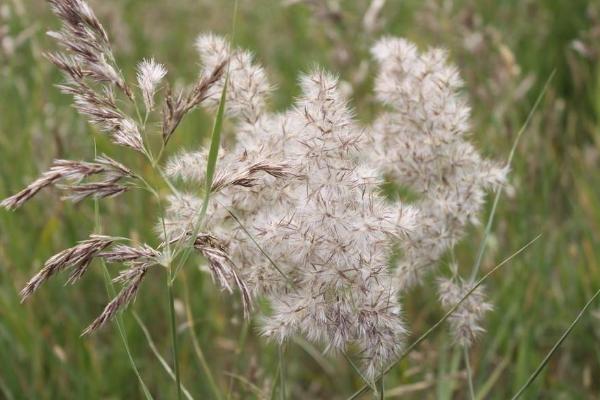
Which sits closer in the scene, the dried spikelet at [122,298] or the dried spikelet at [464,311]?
the dried spikelet at [122,298]

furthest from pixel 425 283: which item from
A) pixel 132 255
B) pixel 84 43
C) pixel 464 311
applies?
pixel 84 43

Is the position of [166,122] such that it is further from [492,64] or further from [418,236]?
[492,64]

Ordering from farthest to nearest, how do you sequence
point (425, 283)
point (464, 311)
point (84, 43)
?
point (425, 283)
point (464, 311)
point (84, 43)

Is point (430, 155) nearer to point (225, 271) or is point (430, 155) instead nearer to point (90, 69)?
point (225, 271)

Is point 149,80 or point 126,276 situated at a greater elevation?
point 149,80

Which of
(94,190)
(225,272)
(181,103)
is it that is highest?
(181,103)

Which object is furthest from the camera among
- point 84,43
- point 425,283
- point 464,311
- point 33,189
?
point 425,283

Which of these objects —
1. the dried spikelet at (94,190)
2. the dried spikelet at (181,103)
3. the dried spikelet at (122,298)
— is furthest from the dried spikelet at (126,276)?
the dried spikelet at (181,103)

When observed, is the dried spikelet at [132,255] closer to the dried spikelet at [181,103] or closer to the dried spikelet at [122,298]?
the dried spikelet at [122,298]
